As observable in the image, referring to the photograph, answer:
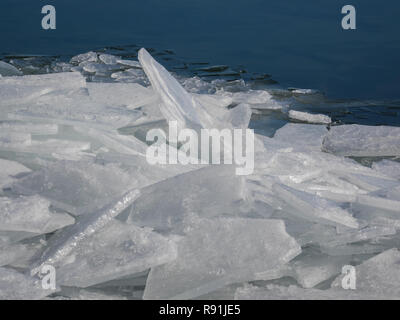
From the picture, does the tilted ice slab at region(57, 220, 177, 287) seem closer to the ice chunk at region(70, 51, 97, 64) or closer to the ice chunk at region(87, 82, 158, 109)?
the ice chunk at region(87, 82, 158, 109)

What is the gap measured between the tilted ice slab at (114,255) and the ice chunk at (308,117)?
165cm

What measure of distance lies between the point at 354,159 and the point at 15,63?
7.81ft

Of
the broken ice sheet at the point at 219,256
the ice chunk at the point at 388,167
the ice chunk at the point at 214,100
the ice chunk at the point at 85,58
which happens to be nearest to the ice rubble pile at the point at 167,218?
the broken ice sheet at the point at 219,256

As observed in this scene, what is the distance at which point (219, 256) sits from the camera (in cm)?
130

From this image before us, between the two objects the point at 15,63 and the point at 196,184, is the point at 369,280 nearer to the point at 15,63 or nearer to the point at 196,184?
the point at 196,184

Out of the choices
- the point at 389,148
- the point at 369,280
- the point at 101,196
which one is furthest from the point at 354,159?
the point at 101,196

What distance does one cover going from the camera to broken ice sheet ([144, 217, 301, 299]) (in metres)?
1.25

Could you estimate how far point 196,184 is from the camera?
1.46 metres

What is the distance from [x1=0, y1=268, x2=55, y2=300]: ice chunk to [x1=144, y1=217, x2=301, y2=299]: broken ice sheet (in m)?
0.22

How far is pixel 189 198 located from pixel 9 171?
0.54m

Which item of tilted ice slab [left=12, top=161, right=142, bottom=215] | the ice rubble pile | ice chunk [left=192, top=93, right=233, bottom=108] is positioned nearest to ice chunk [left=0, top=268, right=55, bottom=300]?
the ice rubble pile

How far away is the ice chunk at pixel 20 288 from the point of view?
1175mm
